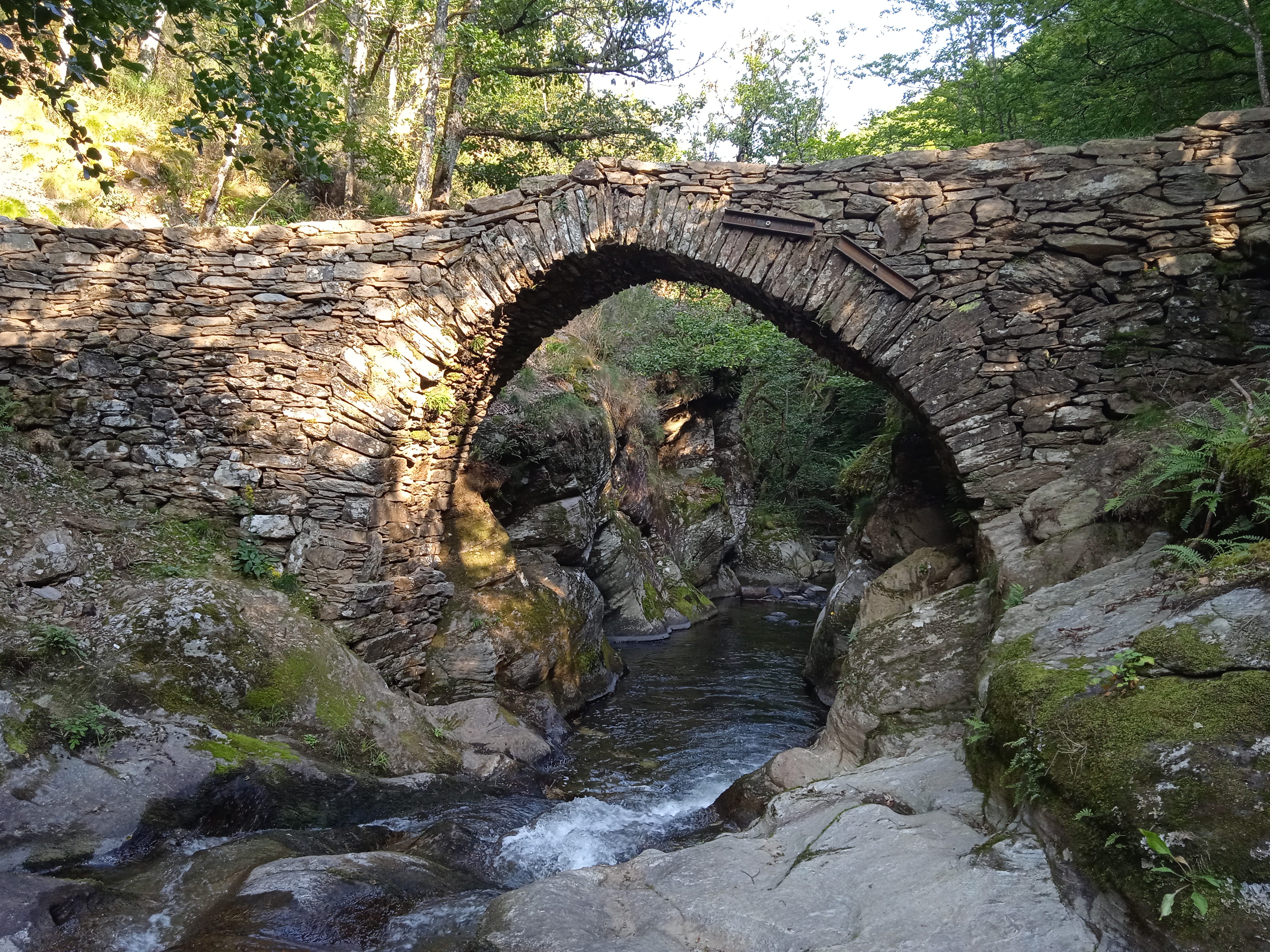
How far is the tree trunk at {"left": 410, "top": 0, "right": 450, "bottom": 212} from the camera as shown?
9422 millimetres

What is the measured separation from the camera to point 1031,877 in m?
2.40

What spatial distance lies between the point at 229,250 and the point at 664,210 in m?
4.25

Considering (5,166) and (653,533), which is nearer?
(5,166)

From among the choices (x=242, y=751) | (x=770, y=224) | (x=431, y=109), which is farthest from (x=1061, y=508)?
(x=431, y=109)

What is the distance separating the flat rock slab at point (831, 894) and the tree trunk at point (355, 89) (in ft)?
36.4

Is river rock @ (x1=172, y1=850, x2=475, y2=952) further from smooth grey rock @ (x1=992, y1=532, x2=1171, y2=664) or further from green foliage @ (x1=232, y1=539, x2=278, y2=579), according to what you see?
smooth grey rock @ (x1=992, y1=532, x2=1171, y2=664)

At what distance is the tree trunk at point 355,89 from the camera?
11320 mm

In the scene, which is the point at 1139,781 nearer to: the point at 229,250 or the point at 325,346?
the point at 325,346

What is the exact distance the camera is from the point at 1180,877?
77.9 inches

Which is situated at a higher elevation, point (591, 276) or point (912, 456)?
point (591, 276)

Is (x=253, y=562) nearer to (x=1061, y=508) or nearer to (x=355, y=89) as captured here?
(x=1061, y=508)

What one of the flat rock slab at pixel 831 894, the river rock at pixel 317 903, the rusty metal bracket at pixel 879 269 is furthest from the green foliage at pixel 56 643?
the rusty metal bracket at pixel 879 269

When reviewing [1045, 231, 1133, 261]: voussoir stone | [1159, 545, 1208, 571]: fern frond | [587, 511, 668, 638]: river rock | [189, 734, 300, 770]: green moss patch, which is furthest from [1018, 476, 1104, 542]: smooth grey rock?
[587, 511, 668, 638]: river rock

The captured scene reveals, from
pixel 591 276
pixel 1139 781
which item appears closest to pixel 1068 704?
pixel 1139 781
